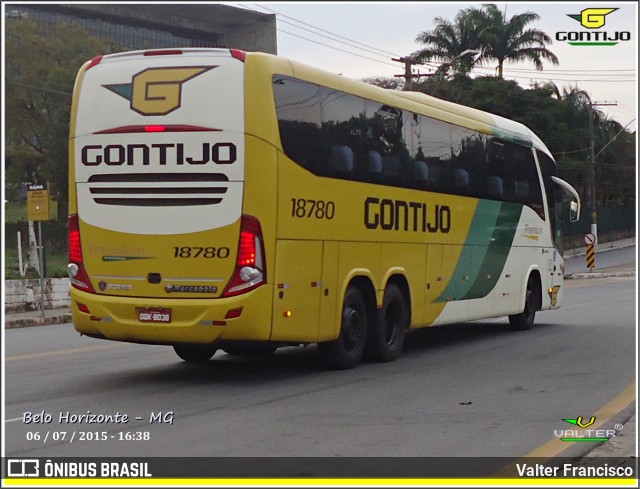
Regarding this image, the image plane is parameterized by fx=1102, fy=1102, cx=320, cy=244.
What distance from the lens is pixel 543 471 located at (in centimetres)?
780

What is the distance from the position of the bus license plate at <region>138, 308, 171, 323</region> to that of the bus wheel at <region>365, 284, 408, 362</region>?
3.35 meters

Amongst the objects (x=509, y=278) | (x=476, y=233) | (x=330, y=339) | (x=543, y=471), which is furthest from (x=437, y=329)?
(x=543, y=471)

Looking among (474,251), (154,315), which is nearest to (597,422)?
(154,315)

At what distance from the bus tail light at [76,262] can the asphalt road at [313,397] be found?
3.70ft

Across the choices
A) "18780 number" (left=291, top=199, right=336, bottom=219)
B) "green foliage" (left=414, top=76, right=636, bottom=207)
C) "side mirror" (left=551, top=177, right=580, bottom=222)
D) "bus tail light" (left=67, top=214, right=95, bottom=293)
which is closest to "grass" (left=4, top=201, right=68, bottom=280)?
"side mirror" (left=551, top=177, right=580, bottom=222)

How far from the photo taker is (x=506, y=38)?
50.1m

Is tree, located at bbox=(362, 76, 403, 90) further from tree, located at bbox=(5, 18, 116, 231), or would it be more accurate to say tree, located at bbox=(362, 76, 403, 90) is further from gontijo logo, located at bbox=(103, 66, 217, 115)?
gontijo logo, located at bbox=(103, 66, 217, 115)

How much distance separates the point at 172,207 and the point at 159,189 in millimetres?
252

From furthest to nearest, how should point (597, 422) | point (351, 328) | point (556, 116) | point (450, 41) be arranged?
point (556, 116) < point (450, 41) < point (351, 328) < point (597, 422)

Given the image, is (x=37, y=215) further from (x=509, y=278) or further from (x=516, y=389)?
(x=516, y=389)

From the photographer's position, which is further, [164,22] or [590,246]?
[590,246]

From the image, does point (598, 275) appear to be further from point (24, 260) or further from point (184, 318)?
point (184, 318)

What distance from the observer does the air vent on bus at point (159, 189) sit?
39.0 feet

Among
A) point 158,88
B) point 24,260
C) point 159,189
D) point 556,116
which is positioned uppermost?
point 556,116
